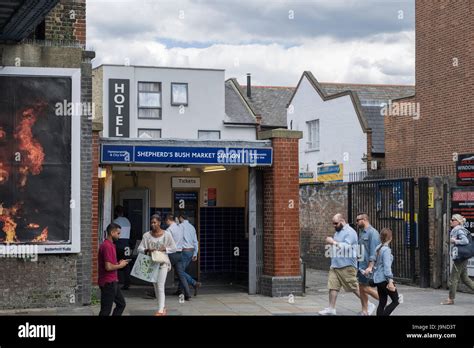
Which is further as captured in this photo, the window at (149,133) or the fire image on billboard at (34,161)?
the window at (149,133)

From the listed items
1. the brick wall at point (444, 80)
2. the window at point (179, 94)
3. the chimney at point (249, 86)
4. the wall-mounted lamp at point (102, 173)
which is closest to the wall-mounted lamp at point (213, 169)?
the wall-mounted lamp at point (102, 173)

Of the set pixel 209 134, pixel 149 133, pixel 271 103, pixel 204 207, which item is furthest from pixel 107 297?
pixel 271 103

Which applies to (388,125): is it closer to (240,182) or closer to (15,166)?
(240,182)

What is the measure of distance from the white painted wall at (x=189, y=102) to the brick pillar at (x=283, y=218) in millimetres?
29017

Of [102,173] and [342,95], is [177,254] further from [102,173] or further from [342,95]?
[342,95]

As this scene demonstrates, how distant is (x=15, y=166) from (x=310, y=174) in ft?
81.0

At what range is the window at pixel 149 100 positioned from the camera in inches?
1828

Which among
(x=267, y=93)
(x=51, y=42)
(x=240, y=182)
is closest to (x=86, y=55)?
(x=51, y=42)

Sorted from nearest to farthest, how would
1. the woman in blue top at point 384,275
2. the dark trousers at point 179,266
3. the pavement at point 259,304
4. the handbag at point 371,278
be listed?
the woman in blue top at point 384,275 → the handbag at point 371,278 → the pavement at point 259,304 → the dark trousers at point 179,266

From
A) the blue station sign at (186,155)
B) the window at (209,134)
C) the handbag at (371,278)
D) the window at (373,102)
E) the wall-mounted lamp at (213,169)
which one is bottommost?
the handbag at (371,278)

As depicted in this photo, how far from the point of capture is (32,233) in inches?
575

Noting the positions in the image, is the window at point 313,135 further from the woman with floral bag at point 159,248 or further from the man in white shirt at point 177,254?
the woman with floral bag at point 159,248

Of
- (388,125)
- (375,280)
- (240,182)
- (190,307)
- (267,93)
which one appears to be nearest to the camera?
(375,280)

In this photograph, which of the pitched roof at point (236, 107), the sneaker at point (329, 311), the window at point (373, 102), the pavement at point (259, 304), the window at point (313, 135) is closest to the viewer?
the sneaker at point (329, 311)
